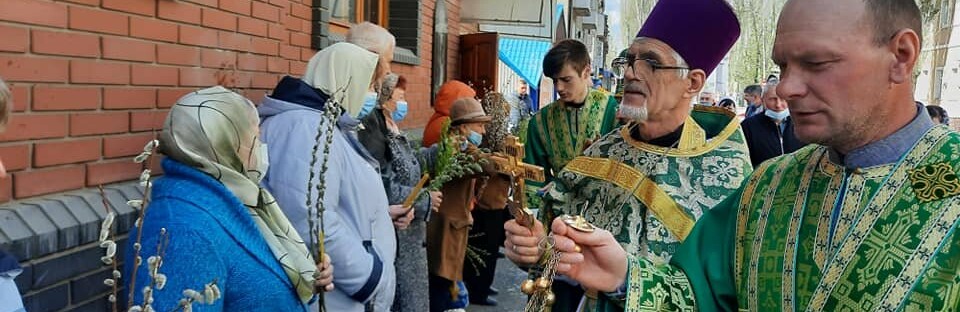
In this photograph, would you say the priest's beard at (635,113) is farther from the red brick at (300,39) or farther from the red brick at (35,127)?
the red brick at (300,39)

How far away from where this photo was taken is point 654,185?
300cm

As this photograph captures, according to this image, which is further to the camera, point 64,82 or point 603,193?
point 603,193

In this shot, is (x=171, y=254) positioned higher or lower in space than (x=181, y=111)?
lower

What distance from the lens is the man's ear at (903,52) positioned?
1671 mm

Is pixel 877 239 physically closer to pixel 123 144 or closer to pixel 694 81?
pixel 694 81

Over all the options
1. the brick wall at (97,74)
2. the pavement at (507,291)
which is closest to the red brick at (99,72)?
the brick wall at (97,74)

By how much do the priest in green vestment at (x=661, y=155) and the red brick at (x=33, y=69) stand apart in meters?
1.77

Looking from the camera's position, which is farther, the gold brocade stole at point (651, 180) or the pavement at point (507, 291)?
the pavement at point (507, 291)

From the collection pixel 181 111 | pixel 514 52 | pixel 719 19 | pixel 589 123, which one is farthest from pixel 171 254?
pixel 514 52

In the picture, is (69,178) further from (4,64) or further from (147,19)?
(147,19)

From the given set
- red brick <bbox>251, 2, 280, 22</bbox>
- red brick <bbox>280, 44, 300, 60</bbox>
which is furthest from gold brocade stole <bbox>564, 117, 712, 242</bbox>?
red brick <bbox>280, 44, 300, 60</bbox>

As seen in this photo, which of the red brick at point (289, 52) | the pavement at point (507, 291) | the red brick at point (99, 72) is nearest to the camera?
the red brick at point (99, 72)

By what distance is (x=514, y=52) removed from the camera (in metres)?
16.1

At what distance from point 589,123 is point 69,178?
3207 millimetres
